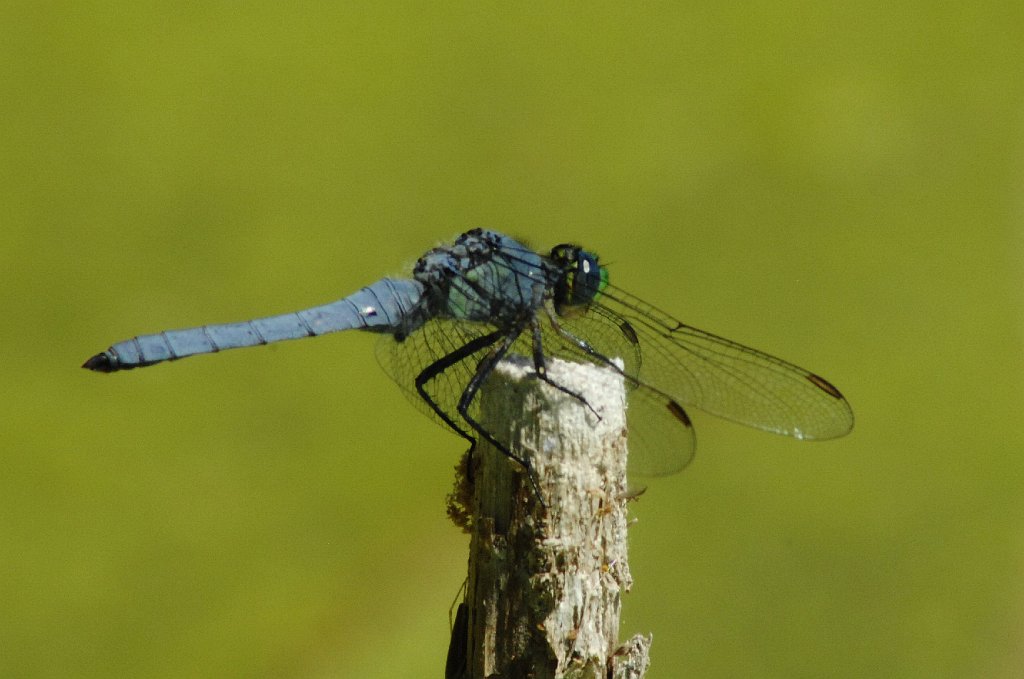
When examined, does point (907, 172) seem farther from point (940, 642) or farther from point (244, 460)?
point (244, 460)

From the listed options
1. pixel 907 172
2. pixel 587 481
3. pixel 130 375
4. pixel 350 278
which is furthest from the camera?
pixel 907 172

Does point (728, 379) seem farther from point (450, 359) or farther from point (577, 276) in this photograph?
point (450, 359)

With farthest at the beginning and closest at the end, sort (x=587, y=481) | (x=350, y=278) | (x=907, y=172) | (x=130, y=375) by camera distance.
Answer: (x=907, y=172) < (x=350, y=278) < (x=130, y=375) < (x=587, y=481)

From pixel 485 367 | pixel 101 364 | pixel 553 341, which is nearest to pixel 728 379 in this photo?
pixel 553 341

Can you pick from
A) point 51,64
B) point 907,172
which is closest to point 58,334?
point 51,64

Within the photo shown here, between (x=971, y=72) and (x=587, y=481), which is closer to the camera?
(x=587, y=481)

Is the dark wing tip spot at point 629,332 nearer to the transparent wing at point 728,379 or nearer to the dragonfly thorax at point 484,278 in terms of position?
the transparent wing at point 728,379
